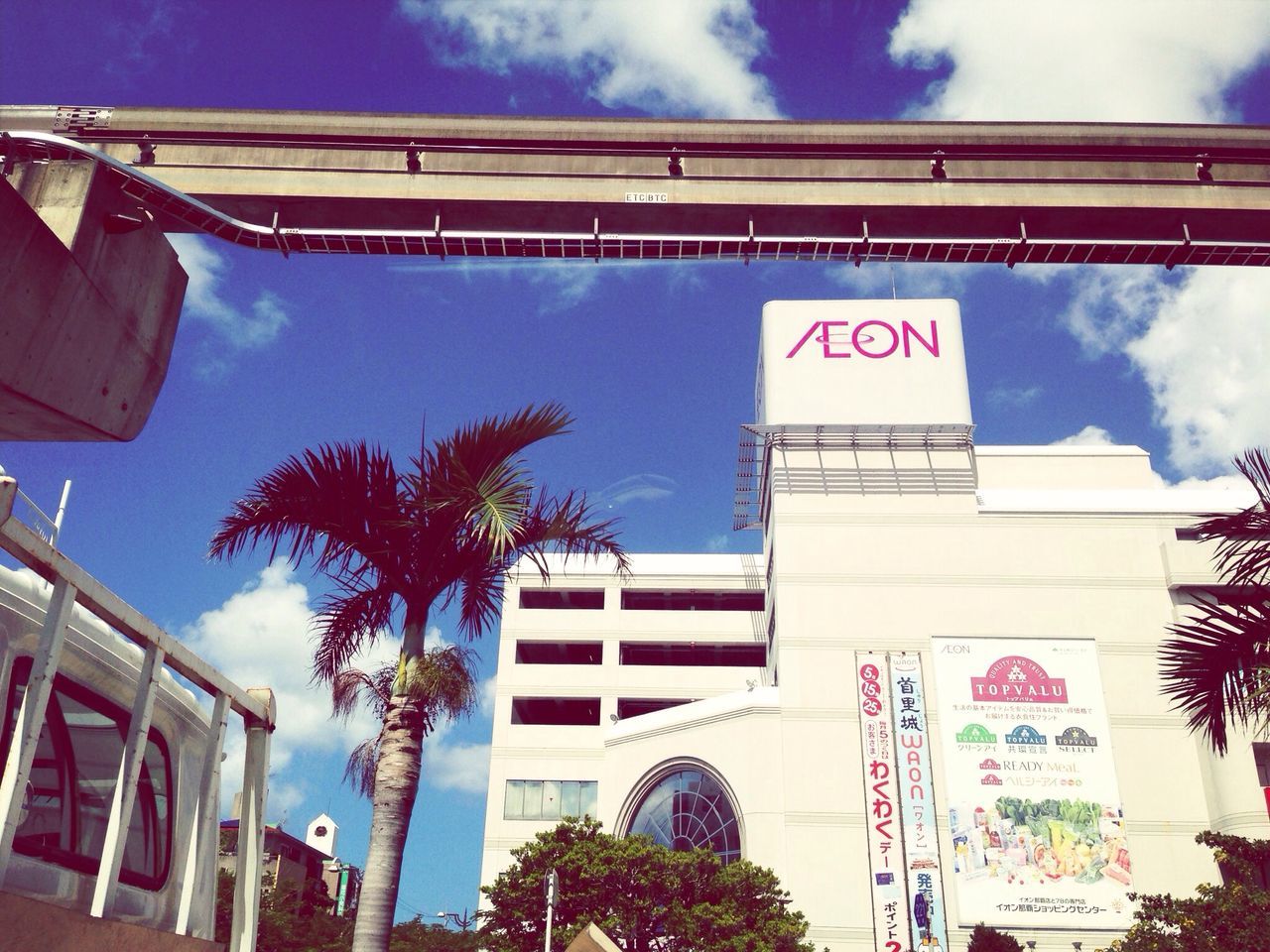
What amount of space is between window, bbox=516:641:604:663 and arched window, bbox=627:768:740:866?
1820 cm

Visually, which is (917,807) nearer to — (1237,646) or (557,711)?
(557,711)

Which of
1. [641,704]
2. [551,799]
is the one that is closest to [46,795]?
[551,799]

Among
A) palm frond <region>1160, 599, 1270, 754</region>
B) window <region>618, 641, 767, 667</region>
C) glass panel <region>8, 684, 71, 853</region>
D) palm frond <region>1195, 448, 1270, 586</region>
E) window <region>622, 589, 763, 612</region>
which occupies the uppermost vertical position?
window <region>622, 589, 763, 612</region>

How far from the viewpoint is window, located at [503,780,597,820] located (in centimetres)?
5281

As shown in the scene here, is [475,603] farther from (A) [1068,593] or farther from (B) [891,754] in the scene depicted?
(A) [1068,593]

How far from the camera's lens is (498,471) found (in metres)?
8.35

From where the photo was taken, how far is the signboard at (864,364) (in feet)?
144

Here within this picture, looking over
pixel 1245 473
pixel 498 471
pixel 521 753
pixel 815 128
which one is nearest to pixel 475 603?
pixel 498 471

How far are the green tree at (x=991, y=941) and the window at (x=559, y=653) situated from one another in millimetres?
28693

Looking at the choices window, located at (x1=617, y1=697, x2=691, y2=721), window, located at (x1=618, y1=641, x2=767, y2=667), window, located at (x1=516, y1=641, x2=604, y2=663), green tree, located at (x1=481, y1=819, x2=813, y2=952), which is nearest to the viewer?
green tree, located at (x1=481, y1=819, x2=813, y2=952)

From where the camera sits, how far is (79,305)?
6.32 meters

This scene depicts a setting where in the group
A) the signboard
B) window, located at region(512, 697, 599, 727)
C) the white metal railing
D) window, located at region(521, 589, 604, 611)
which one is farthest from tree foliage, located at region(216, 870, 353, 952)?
the signboard

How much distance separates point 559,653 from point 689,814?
73.4ft

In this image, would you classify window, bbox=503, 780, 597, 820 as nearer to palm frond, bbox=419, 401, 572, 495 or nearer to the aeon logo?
the aeon logo
